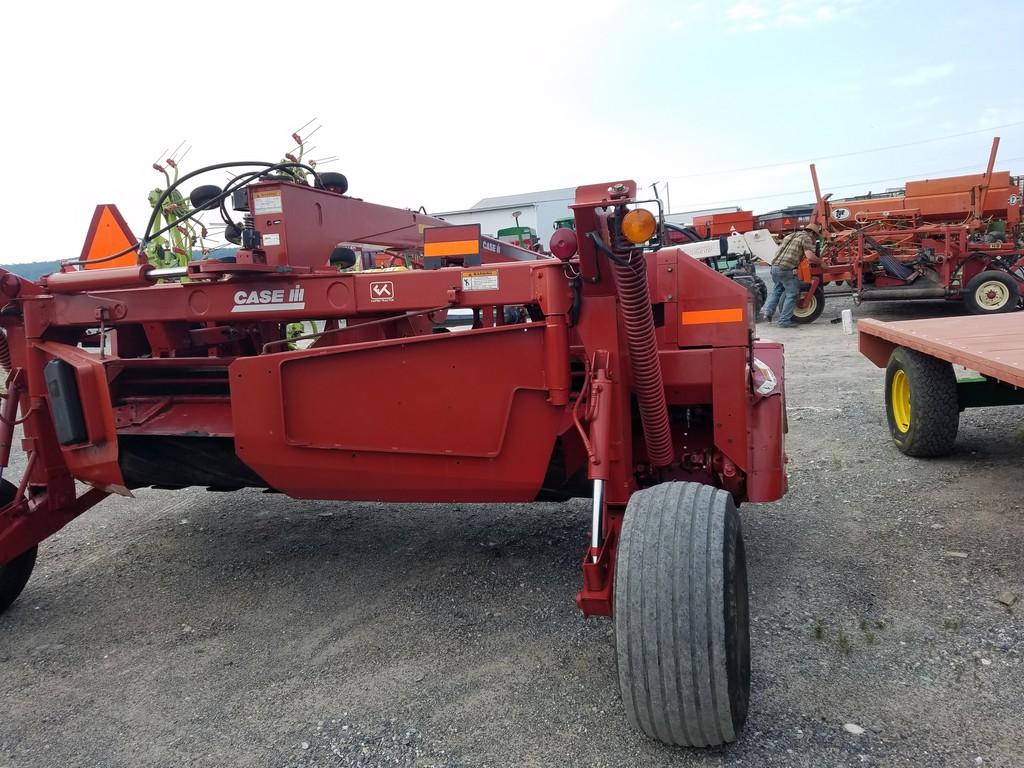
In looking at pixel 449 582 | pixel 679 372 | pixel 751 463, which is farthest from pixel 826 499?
pixel 449 582

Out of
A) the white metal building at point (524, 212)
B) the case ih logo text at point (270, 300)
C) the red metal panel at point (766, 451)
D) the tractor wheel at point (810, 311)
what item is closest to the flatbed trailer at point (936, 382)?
the red metal panel at point (766, 451)

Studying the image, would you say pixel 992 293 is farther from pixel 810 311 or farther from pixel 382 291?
pixel 382 291

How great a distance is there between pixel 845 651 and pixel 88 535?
13.8 ft

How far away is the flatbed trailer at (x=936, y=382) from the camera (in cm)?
457

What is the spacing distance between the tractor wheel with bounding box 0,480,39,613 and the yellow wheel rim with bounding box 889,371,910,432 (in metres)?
5.31

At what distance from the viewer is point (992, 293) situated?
1154 cm

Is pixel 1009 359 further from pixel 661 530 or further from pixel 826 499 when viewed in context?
pixel 661 530

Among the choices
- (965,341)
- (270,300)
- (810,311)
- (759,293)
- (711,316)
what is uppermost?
(270,300)

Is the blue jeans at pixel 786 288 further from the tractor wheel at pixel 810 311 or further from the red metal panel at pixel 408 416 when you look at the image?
the red metal panel at pixel 408 416

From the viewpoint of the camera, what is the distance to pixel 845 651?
2.83 meters

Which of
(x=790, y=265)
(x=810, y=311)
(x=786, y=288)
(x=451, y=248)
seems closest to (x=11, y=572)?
(x=451, y=248)

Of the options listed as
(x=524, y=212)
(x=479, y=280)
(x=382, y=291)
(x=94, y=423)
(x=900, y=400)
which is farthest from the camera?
(x=524, y=212)

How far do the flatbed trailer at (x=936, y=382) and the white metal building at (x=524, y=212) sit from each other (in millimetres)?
20896

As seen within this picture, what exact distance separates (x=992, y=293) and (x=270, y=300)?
1172 cm
